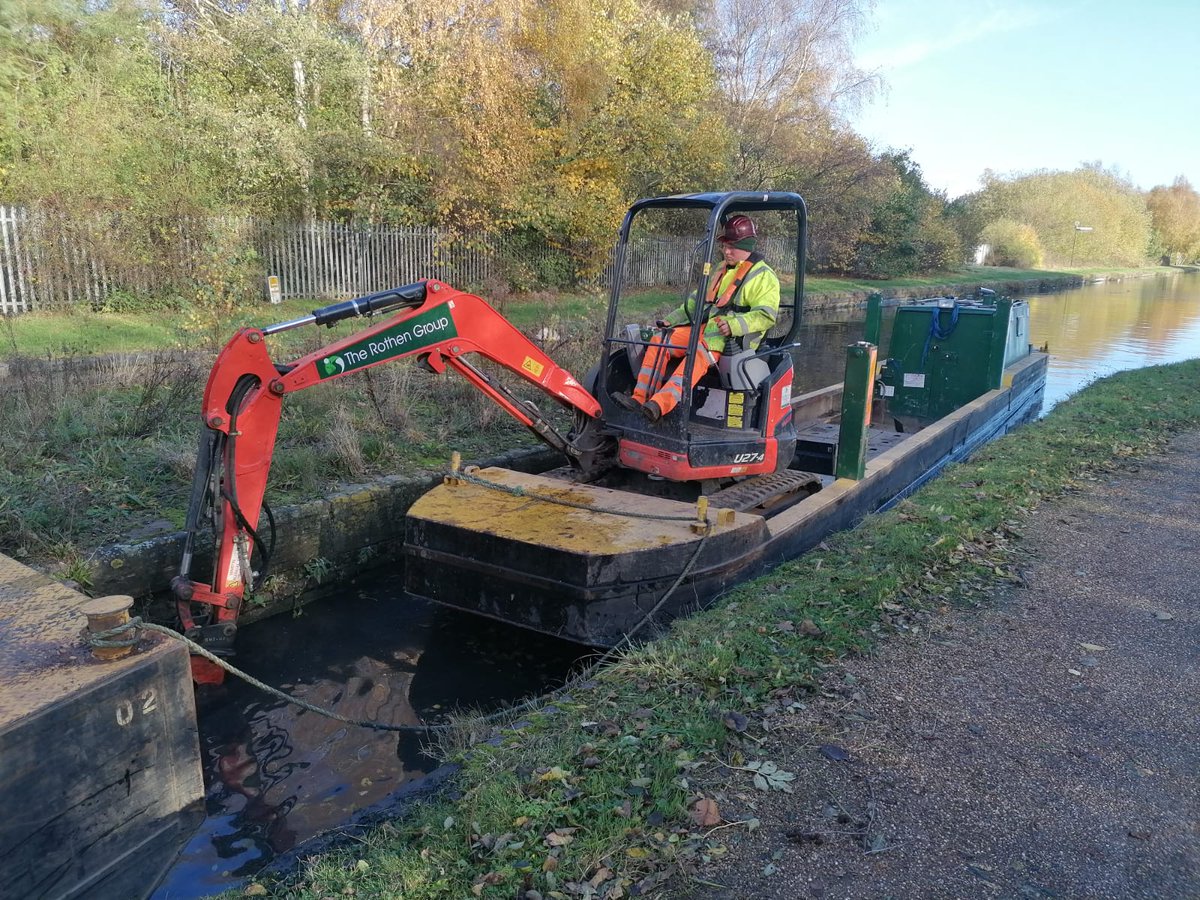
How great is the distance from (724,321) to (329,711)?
11.5 ft

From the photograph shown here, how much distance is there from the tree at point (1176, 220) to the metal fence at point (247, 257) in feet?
314

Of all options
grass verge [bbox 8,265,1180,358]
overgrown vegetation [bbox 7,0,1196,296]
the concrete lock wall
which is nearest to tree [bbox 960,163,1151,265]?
overgrown vegetation [bbox 7,0,1196,296]

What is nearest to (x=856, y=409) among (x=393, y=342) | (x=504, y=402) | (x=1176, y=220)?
(x=504, y=402)

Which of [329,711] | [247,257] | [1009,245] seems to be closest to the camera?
[329,711]

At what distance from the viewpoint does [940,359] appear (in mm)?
11758

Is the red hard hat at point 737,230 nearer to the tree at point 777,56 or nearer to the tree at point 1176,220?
the tree at point 777,56

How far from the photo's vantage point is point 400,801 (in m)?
3.73

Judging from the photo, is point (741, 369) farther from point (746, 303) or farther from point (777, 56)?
point (777, 56)

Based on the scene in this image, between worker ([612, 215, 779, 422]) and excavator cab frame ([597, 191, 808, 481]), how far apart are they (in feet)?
0.27

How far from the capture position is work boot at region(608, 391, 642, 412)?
6309 mm

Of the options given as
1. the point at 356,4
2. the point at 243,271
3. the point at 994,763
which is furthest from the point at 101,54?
the point at 994,763

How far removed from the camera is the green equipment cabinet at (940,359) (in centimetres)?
1147

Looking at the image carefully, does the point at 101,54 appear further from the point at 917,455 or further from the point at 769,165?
the point at 769,165

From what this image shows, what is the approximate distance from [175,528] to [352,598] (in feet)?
4.46
